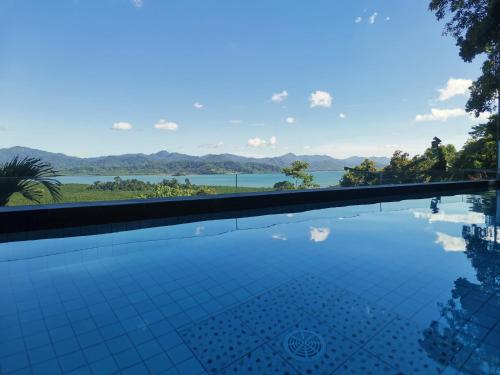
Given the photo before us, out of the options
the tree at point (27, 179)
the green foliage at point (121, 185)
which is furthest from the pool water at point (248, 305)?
the green foliage at point (121, 185)

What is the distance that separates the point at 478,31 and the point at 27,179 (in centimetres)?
1656

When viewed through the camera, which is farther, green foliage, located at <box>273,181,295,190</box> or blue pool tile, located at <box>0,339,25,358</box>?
green foliage, located at <box>273,181,295,190</box>

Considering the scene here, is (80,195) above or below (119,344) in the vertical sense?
above

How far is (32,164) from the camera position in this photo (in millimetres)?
5305

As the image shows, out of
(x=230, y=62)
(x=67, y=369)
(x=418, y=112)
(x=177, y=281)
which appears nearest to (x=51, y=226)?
(x=177, y=281)

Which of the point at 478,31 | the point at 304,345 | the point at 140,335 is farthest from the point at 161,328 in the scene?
the point at 478,31

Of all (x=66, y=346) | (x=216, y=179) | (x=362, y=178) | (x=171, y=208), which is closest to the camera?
(x=66, y=346)

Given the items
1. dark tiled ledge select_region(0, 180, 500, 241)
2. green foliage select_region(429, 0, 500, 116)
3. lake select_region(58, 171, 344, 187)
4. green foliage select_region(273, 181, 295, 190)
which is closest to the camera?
dark tiled ledge select_region(0, 180, 500, 241)

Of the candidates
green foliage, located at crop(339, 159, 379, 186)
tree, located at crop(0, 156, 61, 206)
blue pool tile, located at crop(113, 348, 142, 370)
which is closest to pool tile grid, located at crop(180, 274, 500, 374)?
blue pool tile, located at crop(113, 348, 142, 370)

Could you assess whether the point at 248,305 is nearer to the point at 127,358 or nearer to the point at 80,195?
the point at 127,358

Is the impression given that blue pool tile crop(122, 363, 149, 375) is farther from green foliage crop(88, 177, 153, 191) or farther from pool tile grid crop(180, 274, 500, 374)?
green foliage crop(88, 177, 153, 191)

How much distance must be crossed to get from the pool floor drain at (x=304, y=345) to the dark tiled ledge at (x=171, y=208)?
432 centimetres

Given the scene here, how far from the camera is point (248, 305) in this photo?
2.53 meters

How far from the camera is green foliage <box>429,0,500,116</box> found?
1038 cm
